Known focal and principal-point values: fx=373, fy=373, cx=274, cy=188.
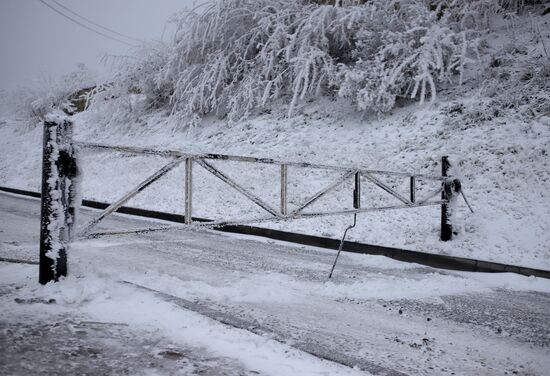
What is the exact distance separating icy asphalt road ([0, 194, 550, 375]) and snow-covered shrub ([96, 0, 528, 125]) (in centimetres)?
581

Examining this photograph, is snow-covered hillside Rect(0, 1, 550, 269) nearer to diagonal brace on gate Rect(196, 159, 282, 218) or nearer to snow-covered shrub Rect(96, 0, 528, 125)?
snow-covered shrub Rect(96, 0, 528, 125)

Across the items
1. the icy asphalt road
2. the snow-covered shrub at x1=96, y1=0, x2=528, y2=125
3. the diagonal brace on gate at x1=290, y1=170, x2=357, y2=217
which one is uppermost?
the snow-covered shrub at x1=96, y1=0, x2=528, y2=125

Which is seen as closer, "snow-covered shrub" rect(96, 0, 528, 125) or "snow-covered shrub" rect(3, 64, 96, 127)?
"snow-covered shrub" rect(96, 0, 528, 125)

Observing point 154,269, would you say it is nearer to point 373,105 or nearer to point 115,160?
point 373,105

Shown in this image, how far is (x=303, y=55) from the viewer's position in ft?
37.9

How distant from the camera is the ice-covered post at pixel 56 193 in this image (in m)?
2.86

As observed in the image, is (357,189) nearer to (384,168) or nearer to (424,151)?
Answer: (384,168)

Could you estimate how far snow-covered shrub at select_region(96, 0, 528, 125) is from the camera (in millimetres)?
9891

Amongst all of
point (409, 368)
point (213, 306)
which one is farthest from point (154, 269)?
point (409, 368)

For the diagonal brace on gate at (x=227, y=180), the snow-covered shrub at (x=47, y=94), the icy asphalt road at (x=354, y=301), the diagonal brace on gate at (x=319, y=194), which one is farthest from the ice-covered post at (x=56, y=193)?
the snow-covered shrub at (x=47, y=94)

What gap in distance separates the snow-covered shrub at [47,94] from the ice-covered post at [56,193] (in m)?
23.1

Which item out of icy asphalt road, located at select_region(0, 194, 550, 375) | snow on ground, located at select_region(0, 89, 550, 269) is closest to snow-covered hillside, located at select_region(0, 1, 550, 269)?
snow on ground, located at select_region(0, 89, 550, 269)

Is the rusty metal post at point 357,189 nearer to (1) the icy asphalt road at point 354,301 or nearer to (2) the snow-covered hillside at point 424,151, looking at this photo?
(1) the icy asphalt road at point 354,301

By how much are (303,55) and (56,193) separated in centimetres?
994
